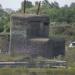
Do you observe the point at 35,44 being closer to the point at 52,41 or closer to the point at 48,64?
the point at 52,41

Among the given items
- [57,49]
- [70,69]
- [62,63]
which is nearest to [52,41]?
[57,49]

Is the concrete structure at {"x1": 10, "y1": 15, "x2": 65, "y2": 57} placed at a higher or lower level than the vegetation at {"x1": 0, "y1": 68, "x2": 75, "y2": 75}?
higher

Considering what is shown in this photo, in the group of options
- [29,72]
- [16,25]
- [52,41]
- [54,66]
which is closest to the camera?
[29,72]

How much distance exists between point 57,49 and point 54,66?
11.5ft

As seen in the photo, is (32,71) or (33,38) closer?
(32,71)

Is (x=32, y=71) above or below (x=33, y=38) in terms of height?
below

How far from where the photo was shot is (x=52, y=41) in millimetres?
10898

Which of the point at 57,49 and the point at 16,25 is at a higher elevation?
the point at 16,25

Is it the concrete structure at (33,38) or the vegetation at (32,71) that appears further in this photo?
the concrete structure at (33,38)

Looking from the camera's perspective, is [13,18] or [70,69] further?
[13,18]

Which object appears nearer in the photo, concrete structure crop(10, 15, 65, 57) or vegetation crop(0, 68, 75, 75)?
vegetation crop(0, 68, 75, 75)

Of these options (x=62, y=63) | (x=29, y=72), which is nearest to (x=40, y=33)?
(x=62, y=63)

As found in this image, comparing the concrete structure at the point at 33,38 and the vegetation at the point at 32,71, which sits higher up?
the concrete structure at the point at 33,38

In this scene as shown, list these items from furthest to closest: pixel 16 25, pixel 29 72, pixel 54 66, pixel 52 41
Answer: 1. pixel 16 25
2. pixel 52 41
3. pixel 54 66
4. pixel 29 72
